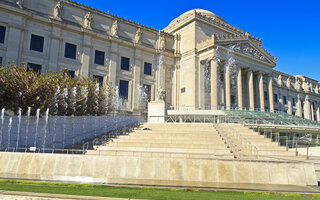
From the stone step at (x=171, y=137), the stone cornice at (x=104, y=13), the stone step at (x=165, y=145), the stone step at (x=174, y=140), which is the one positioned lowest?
the stone step at (x=165, y=145)

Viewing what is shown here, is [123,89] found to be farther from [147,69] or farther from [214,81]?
[214,81]

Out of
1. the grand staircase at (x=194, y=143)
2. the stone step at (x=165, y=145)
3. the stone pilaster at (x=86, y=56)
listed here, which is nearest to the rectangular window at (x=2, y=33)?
the stone pilaster at (x=86, y=56)

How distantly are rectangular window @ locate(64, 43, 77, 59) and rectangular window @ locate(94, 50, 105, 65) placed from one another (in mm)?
3292

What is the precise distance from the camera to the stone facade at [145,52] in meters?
31.7

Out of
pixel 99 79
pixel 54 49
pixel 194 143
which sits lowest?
pixel 194 143

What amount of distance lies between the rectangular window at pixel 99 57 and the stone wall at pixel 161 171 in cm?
2825

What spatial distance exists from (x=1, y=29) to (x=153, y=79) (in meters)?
23.1

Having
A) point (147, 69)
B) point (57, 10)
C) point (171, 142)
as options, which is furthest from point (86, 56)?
point (171, 142)

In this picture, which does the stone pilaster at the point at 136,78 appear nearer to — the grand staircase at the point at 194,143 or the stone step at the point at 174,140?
the grand staircase at the point at 194,143

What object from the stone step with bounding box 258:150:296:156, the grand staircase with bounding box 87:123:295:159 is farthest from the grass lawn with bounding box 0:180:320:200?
the stone step with bounding box 258:150:296:156

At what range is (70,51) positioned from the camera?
34.7 meters

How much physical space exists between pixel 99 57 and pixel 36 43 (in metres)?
9.07

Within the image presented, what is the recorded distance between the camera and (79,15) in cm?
3625

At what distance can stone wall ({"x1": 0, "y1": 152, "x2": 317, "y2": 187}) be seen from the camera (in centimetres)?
970
